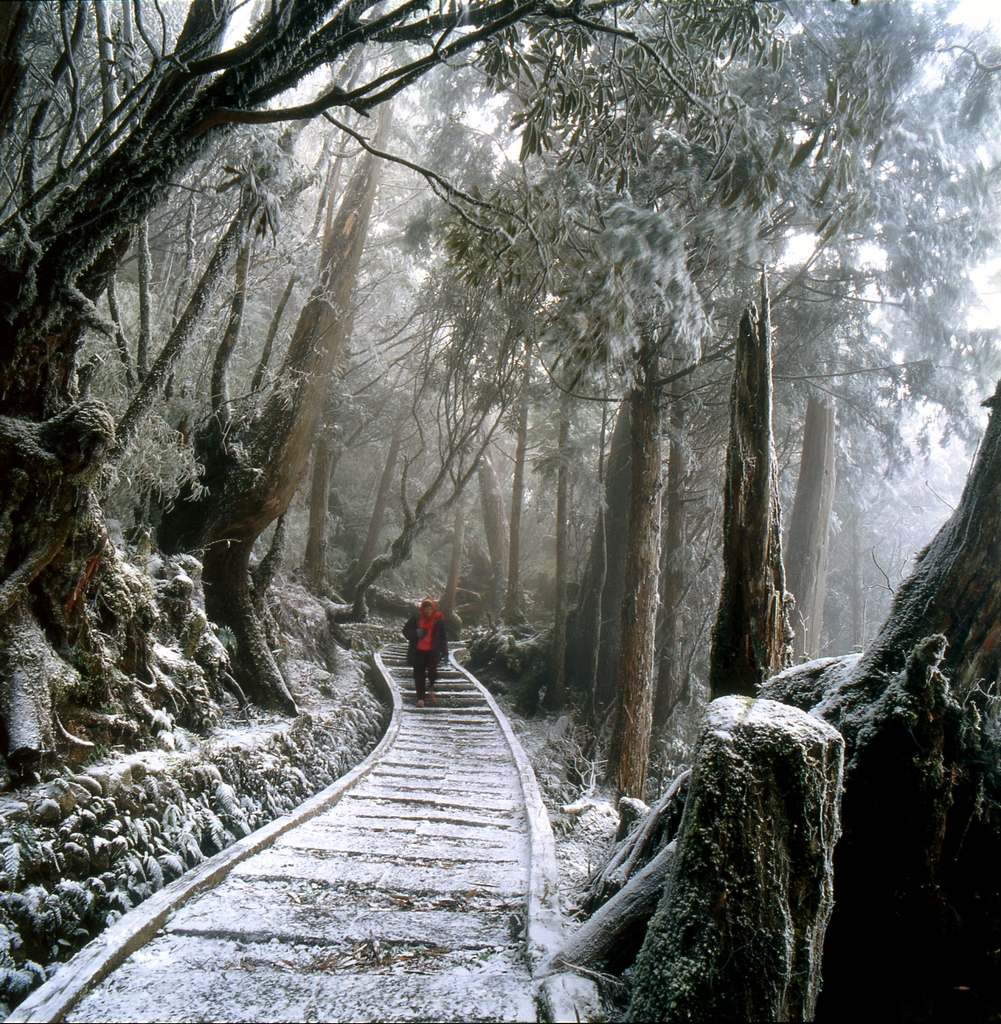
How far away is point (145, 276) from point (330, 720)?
5.40 meters

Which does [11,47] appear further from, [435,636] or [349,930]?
[435,636]

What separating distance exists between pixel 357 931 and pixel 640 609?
236 inches

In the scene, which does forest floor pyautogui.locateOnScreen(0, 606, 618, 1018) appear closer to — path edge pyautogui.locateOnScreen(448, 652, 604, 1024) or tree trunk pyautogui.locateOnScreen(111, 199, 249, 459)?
path edge pyautogui.locateOnScreen(448, 652, 604, 1024)

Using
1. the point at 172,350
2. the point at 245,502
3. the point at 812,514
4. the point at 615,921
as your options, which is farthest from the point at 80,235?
the point at 812,514

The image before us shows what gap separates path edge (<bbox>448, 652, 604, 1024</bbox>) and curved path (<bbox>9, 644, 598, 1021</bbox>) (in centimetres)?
1

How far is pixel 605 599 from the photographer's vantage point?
12.3 meters

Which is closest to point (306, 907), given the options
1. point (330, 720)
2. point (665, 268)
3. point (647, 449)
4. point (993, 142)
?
point (330, 720)

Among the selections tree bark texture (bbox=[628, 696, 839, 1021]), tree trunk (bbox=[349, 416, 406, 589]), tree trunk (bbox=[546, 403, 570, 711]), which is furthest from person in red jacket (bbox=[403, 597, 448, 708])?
tree trunk (bbox=[349, 416, 406, 589])

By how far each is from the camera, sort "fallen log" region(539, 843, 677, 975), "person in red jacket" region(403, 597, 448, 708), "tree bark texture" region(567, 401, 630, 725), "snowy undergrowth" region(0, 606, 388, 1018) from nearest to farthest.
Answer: "fallen log" region(539, 843, 677, 975) < "snowy undergrowth" region(0, 606, 388, 1018) < "person in red jacket" region(403, 597, 448, 708) < "tree bark texture" region(567, 401, 630, 725)

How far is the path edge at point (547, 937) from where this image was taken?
2320 millimetres

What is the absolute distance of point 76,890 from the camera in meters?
3.27

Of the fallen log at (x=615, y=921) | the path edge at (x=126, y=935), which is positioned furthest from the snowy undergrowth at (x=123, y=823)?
the fallen log at (x=615, y=921)

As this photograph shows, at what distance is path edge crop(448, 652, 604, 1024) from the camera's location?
7.61ft

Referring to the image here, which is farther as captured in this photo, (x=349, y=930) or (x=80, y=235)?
(x=80, y=235)
